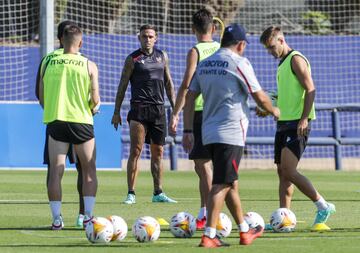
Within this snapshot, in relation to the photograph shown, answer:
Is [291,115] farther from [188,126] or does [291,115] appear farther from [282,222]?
[188,126]

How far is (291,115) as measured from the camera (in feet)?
39.5

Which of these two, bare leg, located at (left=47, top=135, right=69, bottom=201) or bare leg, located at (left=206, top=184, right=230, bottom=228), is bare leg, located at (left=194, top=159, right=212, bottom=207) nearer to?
bare leg, located at (left=47, top=135, right=69, bottom=201)

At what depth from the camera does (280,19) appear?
32094 mm

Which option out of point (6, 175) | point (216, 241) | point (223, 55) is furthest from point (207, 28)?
point (6, 175)

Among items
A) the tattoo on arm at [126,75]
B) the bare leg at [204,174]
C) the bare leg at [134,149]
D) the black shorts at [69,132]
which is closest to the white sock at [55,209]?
the black shorts at [69,132]

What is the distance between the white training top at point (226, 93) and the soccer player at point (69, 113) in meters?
1.93

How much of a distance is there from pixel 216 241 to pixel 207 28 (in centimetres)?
309

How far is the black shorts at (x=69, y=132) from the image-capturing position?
38.7ft

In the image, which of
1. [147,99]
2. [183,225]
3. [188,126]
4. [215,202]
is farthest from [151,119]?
[215,202]

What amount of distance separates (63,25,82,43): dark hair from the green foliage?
20524mm

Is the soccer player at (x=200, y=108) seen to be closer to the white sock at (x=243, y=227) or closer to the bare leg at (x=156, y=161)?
the white sock at (x=243, y=227)

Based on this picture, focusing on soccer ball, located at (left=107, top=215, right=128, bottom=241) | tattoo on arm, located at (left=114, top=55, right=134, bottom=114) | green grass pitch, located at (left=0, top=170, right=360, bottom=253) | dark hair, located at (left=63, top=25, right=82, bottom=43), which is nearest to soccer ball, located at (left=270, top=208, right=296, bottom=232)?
green grass pitch, located at (left=0, top=170, right=360, bottom=253)

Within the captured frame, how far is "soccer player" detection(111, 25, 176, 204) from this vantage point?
15586 millimetres

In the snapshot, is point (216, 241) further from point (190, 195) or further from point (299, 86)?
point (190, 195)
